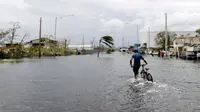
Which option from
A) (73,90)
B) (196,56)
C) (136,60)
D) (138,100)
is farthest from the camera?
(196,56)

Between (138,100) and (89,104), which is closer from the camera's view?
(89,104)

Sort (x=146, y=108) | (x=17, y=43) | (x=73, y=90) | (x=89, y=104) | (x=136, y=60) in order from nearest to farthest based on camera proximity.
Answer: (x=146, y=108) < (x=89, y=104) < (x=73, y=90) < (x=136, y=60) < (x=17, y=43)

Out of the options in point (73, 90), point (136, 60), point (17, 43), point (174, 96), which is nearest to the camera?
point (174, 96)

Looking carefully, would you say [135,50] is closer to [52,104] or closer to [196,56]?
[52,104]

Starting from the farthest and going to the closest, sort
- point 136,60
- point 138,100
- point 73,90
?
point 136,60 → point 73,90 → point 138,100

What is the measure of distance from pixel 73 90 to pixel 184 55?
57359mm

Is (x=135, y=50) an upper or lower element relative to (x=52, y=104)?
upper

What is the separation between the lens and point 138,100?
12.5m

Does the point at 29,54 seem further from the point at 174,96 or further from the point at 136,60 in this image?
the point at 174,96

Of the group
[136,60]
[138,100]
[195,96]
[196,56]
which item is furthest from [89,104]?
[196,56]

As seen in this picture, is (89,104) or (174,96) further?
(174,96)

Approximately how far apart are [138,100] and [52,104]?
324 centimetres

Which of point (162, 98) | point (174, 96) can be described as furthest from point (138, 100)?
point (174, 96)

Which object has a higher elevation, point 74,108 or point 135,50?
point 135,50
